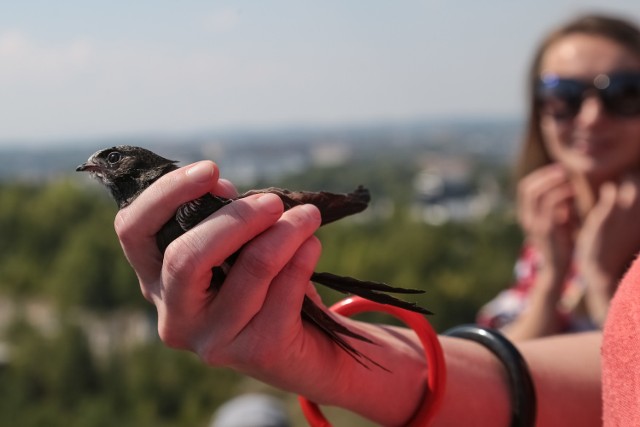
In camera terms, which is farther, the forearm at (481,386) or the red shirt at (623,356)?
the forearm at (481,386)

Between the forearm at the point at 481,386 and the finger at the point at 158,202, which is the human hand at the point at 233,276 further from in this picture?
the forearm at the point at 481,386

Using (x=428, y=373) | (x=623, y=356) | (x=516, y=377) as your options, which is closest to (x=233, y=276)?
(x=428, y=373)

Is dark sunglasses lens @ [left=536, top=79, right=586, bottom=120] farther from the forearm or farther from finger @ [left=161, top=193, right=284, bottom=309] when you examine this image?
finger @ [left=161, top=193, right=284, bottom=309]

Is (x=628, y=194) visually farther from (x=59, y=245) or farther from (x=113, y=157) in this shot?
(x=59, y=245)

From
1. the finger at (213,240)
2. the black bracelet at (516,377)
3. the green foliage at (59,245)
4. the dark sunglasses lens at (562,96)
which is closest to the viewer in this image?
the finger at (213,240)

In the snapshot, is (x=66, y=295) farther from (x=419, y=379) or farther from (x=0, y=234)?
(x=419, y=379)

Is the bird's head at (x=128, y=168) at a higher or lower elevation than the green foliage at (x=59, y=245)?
higher

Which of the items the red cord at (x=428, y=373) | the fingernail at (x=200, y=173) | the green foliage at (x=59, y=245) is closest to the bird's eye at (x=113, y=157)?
the fingernail at (x=200, y=173)

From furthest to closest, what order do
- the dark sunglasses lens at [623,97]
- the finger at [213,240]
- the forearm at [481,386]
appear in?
1. the dark sunglasses lens at [623,97]
2. the forearm at [481,386]
3. the finger at [213,240]

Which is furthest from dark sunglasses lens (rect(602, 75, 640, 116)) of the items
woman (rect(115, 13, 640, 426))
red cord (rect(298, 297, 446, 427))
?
red cord (rect(298, 297, 446, 427))
